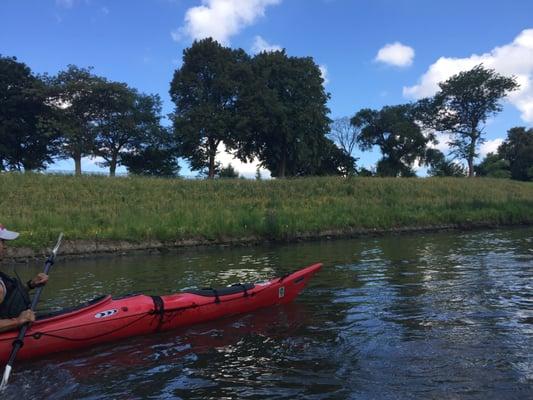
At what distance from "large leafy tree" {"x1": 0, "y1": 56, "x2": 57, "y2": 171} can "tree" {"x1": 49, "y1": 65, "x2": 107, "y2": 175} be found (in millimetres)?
1261

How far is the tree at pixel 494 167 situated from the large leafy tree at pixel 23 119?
172ft

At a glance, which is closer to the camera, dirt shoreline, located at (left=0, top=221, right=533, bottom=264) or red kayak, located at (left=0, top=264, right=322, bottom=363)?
red kayak, located at (left=0, top=264, right=322, bottom=363)

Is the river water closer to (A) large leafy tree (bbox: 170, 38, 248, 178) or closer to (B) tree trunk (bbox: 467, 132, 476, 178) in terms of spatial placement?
(A) large leafy tree (bbox: 170, 38, 248, 178)

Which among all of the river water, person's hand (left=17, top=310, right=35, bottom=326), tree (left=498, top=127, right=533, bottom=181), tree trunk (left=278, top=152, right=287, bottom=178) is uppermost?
tree (left=498, top=127, right=533, bottom=181)

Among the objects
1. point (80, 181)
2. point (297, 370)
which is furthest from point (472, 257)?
point (80, 181)

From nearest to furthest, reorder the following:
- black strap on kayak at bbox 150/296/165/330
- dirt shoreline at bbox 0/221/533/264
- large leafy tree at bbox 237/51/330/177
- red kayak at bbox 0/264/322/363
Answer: red kayak at bbox 0/264/322/363 < black strap on kayak at bbox 150/296/165/330 < dirt shoreline at bbox 0/221/533/264 < large leafy tree at bbox 237/51/330/177

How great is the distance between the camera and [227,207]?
80.7 ft

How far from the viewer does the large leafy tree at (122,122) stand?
1660 inches

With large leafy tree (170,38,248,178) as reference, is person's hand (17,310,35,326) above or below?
below

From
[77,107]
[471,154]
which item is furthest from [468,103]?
[77,107]

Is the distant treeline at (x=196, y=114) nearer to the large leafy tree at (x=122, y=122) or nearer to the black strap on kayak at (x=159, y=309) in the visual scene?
the large leafy tree at (x=122, y=122)

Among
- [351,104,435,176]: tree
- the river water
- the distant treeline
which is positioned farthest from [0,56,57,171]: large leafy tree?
[351,104,435,176]: tree

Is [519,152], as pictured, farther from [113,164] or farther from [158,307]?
[158,307]

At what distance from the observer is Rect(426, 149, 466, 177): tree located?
59656 mm
